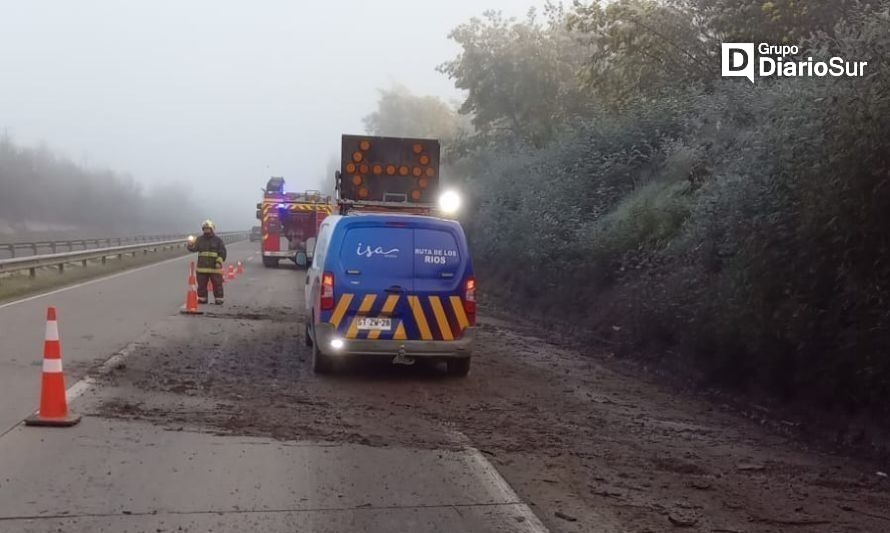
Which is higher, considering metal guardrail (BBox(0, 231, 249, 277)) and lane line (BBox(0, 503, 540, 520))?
metal guardrail (BBox(0, 231, 249, 277))

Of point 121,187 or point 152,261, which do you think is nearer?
point 152,261

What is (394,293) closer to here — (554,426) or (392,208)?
(554,426)

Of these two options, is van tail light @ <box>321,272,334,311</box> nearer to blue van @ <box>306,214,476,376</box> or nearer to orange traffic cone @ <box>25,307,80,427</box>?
blue van @ <box>306,214,476,376</box>

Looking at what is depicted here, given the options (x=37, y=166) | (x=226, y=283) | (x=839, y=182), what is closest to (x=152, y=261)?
(x=226, y=283)

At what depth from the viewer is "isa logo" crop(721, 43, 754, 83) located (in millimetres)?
15359

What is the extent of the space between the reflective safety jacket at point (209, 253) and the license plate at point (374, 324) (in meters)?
7.83

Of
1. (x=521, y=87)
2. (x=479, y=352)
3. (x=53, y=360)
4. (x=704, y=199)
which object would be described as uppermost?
(x=521, y=87)

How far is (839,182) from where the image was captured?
7.33 meters

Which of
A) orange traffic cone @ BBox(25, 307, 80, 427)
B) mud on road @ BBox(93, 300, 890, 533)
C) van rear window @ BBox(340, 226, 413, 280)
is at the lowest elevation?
mud on road @ BBox(93, 300, 890, 533)

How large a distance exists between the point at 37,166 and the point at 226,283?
68.1 meters

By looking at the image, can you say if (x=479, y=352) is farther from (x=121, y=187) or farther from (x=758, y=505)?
(x=121, y=187)

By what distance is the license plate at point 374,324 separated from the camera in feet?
31.6

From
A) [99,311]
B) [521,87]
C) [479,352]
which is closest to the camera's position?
[479,352]

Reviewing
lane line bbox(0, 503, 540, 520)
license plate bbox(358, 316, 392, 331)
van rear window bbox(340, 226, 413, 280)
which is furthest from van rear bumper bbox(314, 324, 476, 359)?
lane line bbox(0, 503, 540, 520)
